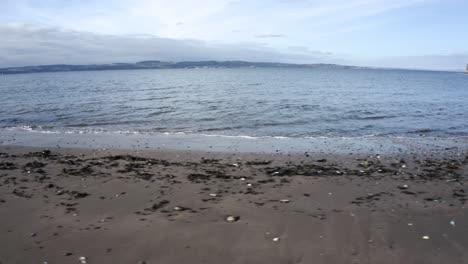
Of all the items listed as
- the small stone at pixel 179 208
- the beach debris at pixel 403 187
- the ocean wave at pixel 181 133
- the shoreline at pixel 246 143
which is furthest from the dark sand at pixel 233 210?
the ocean wave at pixel 181 133

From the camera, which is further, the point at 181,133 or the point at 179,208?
the point at 181,133

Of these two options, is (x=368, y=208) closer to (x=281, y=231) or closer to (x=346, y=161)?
(x=281, y=231)

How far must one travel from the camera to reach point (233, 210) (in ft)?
26.9

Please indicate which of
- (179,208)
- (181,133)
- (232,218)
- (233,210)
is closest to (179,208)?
(179,208)

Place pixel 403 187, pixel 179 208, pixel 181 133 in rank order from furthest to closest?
1. pixel 181 133
2. pixel 403 187
3. pixel 179 208

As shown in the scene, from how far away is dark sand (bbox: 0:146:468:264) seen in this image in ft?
21.0

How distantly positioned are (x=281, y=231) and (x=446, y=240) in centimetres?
305

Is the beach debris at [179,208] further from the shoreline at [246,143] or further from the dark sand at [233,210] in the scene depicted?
the shoreline at [246,143]

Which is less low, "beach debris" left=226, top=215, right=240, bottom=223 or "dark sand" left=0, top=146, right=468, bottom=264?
"beach debris" left=226, top=215, right=240, bottom=223

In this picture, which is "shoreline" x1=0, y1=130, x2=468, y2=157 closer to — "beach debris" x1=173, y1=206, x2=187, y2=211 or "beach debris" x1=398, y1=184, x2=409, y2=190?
"beach debris" x1=398, y1=184, x2=409, y2=190

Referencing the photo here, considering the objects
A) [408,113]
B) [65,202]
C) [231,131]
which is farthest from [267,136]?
[408,113]

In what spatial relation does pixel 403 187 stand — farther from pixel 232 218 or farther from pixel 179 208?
pixel 179 208

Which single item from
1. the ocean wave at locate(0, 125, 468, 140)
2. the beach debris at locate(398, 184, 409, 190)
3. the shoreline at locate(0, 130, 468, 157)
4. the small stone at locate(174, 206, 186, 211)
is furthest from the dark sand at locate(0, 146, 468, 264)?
the ocean wave at locate(0, 125, 468, 140)

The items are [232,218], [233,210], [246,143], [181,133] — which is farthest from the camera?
[181,133]
